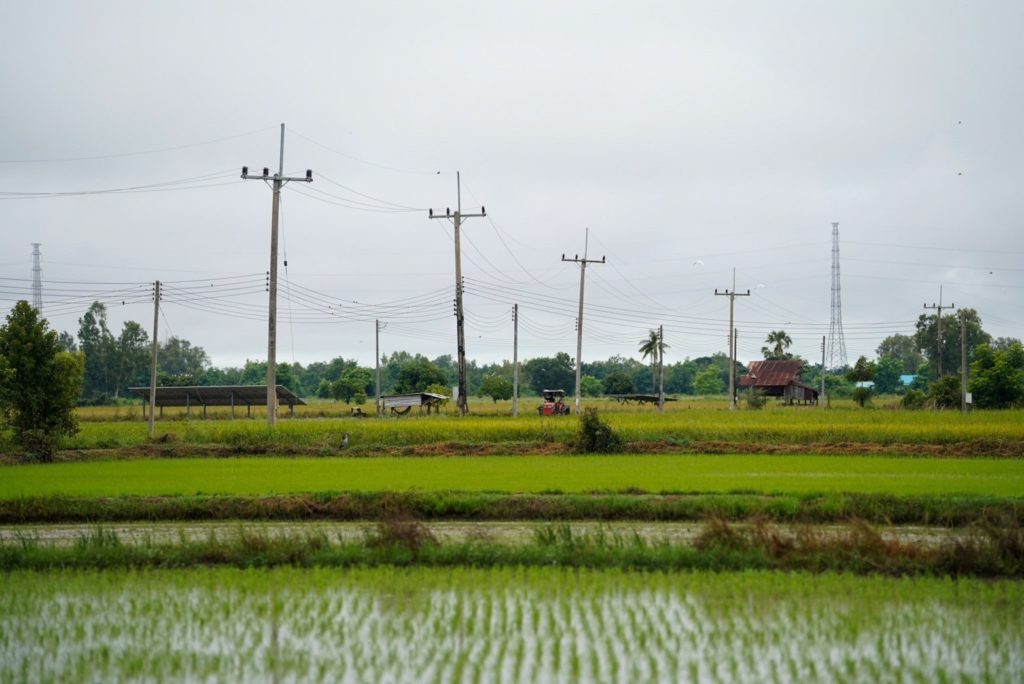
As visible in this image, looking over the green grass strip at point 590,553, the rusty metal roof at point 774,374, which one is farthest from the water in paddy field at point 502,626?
the rusty metal roof at point 774,374

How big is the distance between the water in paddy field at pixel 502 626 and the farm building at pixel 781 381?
7237cm

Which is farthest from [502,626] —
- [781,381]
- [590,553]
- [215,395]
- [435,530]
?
[781,381]

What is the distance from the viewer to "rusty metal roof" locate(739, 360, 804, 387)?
83250 millimetres

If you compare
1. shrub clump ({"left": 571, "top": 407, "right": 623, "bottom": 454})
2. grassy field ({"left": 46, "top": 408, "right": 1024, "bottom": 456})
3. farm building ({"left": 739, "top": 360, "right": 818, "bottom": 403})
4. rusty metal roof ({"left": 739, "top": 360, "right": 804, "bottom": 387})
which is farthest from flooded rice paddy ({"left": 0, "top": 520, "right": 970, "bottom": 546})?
rusty metal roof ({"left": 739, "top": 360, "right": 804, "bottom": 387})

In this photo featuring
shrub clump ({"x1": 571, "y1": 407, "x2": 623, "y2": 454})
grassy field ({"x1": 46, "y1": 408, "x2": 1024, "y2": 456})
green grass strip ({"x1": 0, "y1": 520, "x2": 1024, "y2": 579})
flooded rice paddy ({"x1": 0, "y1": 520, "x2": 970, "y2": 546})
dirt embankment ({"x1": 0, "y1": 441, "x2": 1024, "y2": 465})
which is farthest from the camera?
grassy field ({"x1": 46, "y1": 408, "x2": 1024, "y2": 456})

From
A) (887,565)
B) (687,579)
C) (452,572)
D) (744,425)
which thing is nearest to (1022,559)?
(887,565)

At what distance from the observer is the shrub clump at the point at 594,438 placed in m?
31.5

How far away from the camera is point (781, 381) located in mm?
83062

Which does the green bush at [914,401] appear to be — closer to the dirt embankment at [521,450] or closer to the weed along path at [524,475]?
the dirt embankment at [521,450]

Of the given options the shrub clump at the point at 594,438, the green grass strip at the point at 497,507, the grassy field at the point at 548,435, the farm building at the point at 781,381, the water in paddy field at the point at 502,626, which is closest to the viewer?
the water in paddy field at the point at 502,626

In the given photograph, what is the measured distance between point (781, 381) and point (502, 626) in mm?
75997

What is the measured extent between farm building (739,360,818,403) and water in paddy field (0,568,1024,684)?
72.4m

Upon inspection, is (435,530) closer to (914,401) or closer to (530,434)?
(530,434)

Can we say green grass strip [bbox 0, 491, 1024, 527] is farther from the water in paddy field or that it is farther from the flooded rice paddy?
the water in paddy field
